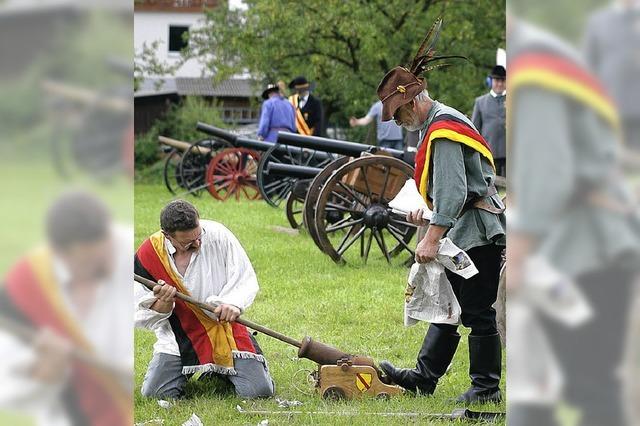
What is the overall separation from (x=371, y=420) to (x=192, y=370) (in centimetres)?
104

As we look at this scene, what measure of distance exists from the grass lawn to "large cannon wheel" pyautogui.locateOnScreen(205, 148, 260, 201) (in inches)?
123

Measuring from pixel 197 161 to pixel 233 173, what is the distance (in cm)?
107

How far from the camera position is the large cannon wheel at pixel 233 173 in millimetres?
15773

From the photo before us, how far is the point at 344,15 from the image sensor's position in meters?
20.4

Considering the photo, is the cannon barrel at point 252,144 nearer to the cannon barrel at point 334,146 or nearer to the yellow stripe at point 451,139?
the cannon barrel at point 334,146

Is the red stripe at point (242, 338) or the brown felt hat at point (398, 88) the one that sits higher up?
the brown felt hat at point (398, 88)

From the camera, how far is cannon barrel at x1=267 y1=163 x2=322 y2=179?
12.3m

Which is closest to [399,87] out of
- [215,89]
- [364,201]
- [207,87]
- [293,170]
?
[364,201]

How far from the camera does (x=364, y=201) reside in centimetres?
959

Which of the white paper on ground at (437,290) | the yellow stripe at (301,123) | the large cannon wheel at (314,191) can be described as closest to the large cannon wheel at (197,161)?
the yellow stripe at (301,123)

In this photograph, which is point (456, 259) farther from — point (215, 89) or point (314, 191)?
point (215, 89)

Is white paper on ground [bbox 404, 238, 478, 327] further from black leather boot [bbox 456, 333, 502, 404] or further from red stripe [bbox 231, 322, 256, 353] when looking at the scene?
red stripe [bbox 231, 322, 256, 353]

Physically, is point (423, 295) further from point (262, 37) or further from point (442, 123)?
point (262, 37)

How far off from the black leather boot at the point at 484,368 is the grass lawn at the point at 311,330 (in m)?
0.09
